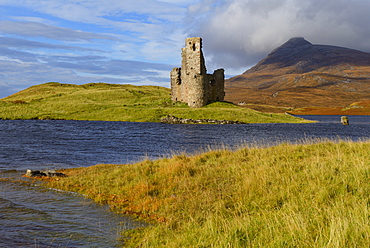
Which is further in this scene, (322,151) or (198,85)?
(198,85)

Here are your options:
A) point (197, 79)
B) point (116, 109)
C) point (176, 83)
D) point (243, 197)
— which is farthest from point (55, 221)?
point (176, 83)

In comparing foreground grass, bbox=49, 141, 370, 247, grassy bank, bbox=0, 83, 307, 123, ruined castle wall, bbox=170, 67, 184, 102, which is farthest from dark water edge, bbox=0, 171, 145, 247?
ruined castle wall, bbox=170, 67, 184, 102

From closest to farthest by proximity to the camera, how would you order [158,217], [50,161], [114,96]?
1. [158,217]
2. [50,161]
3. [114,96]

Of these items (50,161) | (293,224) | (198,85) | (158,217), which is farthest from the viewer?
(198,85)

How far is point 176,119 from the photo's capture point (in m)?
61.9

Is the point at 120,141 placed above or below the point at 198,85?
below

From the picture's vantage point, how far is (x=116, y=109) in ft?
248

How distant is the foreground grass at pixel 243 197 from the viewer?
708 cm

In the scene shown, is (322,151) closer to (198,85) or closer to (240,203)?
(240,203)

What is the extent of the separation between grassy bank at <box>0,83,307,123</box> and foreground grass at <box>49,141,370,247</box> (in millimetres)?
46936

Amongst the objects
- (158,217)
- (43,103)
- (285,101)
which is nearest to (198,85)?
(43,103)

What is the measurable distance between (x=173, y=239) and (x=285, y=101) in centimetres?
19350

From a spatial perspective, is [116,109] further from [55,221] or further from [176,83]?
[55,221]

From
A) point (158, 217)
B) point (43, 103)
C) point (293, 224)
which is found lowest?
point (158, 217)
